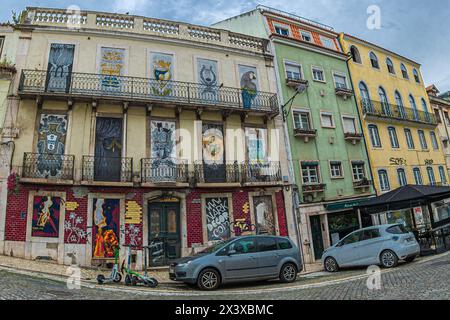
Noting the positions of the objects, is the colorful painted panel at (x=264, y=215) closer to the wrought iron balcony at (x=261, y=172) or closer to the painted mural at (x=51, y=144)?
the wrought iron balcony at (x=261, y=172)

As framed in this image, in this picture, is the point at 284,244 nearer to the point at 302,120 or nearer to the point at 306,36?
the point at 302,120

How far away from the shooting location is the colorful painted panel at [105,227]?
11.9 meters

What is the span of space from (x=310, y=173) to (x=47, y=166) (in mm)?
13119

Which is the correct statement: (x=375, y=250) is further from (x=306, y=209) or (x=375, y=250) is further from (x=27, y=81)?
(x=27, y=81)

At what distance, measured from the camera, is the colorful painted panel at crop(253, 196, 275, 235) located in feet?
48.6

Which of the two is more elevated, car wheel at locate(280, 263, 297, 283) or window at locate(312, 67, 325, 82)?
window at locate(312, 67, 325, 82)

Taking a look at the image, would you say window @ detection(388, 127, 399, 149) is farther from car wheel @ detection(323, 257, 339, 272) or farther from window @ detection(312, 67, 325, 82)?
car wheel @ detection(323, 257, 339, 272)

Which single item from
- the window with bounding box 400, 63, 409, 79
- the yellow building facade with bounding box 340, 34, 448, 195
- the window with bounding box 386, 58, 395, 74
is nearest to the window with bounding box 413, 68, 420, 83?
the yellow building facade with bounding box 340, 34, 448, 195

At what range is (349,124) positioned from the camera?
20406 mm

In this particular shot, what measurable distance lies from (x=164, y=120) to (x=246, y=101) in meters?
4.60

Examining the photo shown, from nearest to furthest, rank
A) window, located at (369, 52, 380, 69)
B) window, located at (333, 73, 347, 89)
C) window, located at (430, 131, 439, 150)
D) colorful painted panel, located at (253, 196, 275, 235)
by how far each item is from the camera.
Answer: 1. colorful painted panel, located at (253, 196, 275, 235)
2. window, located at (333, 73, 347, 89)
3. window, located at (369, 52, 380, 69)
4. window, located at (430, 131, 439, 150)

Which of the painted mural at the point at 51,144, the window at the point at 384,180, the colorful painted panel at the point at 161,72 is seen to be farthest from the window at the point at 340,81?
the painted mural at the point at 51,144

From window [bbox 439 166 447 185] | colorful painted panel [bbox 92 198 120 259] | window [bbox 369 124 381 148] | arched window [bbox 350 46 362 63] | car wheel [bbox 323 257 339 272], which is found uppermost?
arched window [bbox 350 46 362 63]

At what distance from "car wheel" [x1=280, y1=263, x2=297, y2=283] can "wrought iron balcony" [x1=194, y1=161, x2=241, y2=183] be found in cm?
544
